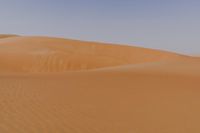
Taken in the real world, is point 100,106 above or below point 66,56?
below

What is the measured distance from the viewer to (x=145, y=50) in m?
24.4

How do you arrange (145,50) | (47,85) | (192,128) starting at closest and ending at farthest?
(192,128)
(47,85)
(145,50)

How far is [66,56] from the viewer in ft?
64.2

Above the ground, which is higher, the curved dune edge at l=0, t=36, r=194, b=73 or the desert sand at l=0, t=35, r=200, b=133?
the curved dune edge at l=0, t=36, r=194, b=73

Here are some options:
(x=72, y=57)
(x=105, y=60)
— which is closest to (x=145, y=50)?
(x=105, y=60)

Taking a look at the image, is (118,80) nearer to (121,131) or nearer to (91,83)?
(91,83)

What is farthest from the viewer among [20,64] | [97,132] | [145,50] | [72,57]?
[145,50]

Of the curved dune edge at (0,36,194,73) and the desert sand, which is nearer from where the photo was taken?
the desert sand

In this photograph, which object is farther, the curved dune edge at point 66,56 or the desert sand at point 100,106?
the curved dune edge at point 66,56

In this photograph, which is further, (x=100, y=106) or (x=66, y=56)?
(x=66, y=56)

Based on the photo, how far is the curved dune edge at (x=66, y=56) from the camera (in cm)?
1778

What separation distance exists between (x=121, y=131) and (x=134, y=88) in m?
2.40

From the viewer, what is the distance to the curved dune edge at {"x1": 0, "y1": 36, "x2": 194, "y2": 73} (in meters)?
17.8

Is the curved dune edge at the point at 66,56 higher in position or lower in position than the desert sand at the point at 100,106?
higher
